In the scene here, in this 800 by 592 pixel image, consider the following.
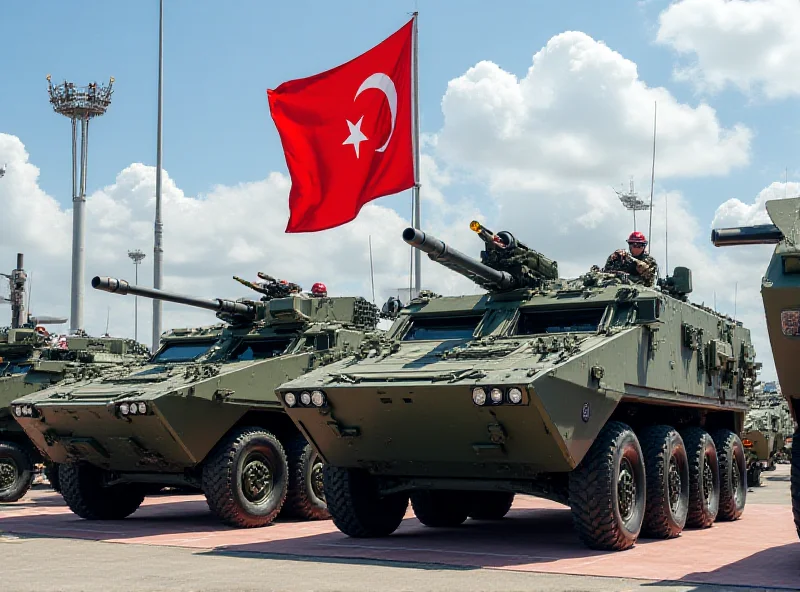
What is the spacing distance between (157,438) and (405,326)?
300 centimetres

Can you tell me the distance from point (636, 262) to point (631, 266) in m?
0.07

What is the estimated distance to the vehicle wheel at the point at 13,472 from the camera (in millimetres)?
15789

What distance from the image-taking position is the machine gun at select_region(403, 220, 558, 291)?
10.5 metres

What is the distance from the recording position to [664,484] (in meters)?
10.2

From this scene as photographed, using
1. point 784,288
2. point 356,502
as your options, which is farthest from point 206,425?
point 784,288

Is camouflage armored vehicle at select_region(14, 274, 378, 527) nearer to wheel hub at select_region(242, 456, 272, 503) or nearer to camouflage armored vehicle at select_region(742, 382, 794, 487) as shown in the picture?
wheel hub at select_region(242, 456, 272, 503)

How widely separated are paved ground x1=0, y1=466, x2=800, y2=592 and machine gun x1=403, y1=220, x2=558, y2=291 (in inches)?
103

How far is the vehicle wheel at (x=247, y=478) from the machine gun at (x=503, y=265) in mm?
3334

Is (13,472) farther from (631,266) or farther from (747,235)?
(747,235)

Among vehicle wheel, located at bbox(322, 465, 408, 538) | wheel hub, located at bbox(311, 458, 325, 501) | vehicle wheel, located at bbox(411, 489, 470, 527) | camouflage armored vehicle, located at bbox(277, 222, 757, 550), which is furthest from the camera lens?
wheel hub, located at bbox(311, 458, 325, 501)

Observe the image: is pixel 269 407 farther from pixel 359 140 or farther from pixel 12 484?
pixel 12 484

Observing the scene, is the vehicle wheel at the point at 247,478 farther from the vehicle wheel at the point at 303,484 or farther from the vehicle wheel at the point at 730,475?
the vehicle wheel at the point at 730,475

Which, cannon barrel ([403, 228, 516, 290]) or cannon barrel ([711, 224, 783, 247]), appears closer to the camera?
cannon barrel ([711, 224, 783, 247])

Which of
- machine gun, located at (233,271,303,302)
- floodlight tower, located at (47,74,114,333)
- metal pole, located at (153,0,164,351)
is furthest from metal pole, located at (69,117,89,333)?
machine gun, located at (233,271,303,302)
